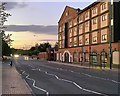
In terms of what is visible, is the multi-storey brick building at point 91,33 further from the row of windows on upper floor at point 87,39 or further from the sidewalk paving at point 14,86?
the sidewalk paving at point 14,86

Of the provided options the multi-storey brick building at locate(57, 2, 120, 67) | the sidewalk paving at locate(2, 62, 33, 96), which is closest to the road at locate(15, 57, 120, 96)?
the sidewalk paving at locate(2, 62, 33, 96)

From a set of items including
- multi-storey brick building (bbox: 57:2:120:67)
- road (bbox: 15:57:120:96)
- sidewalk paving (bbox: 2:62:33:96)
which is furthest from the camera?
multi-storey brick building (bbox: 57:2:120:67)

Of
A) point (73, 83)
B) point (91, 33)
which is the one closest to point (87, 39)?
point (91, 33)

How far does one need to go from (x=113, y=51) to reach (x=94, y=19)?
12.2m

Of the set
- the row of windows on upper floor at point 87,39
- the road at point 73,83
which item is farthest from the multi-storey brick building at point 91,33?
the road at point 73,83

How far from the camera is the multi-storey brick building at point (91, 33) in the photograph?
34062 mm

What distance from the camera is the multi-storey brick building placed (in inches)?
1341

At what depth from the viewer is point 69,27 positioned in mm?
59281

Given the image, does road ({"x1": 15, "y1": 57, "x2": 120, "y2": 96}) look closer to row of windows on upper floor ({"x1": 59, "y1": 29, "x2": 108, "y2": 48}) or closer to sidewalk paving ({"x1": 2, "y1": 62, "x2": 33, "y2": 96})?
sidewalk paving ({"x1": 2, "y1": 62, "x2": 33, "y2": 96})

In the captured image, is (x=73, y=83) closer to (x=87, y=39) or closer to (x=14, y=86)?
A: (x=14, y=86)

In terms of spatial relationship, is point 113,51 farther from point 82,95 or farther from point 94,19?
point 82,95

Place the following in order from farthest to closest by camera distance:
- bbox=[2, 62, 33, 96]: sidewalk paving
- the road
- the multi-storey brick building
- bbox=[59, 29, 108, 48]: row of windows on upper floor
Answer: bbox=[59, 29, 108, 48]: row of windows on upper floor
the multi-storey brick building
the road
bbox=[2, 62, 33, 96]: sidewalk paving

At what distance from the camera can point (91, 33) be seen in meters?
43.6

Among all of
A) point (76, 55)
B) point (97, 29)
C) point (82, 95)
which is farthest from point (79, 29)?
point (82, 95)
